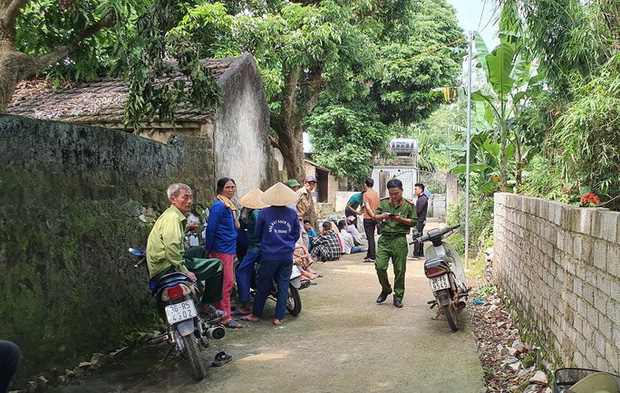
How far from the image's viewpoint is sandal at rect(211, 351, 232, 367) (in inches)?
202

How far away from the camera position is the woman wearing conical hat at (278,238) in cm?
642

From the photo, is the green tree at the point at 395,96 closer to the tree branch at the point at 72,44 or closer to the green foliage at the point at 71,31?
the green foliage at the point at 71,31

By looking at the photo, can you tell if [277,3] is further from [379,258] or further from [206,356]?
[206,356]

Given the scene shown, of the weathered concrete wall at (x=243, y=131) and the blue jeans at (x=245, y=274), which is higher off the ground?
the weathered concrete wall at (x=243, y=131)

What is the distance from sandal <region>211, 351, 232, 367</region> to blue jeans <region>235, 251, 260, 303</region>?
1720 mm

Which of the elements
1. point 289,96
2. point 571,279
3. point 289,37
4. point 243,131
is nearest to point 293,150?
point 289,96

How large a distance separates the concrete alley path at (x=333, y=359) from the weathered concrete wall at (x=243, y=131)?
276 cm

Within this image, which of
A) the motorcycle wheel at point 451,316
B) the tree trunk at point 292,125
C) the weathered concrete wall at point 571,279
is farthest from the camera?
the tree trunk at point 292,125

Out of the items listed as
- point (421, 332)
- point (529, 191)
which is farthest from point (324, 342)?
point (529, 191)

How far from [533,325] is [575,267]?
5.25ft

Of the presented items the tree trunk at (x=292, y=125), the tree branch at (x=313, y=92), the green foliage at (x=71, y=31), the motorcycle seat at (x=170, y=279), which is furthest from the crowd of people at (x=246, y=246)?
the tree branch at (x=313, y=92)

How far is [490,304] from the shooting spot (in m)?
7.84

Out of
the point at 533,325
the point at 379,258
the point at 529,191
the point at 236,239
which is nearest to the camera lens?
the point at 533,325

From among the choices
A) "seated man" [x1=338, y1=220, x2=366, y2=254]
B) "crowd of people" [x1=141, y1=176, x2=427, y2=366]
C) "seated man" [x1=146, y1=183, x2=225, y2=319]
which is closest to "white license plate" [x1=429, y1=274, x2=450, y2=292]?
"crowd of people" [x1=141, y1=176, x2=427, y2=366]
